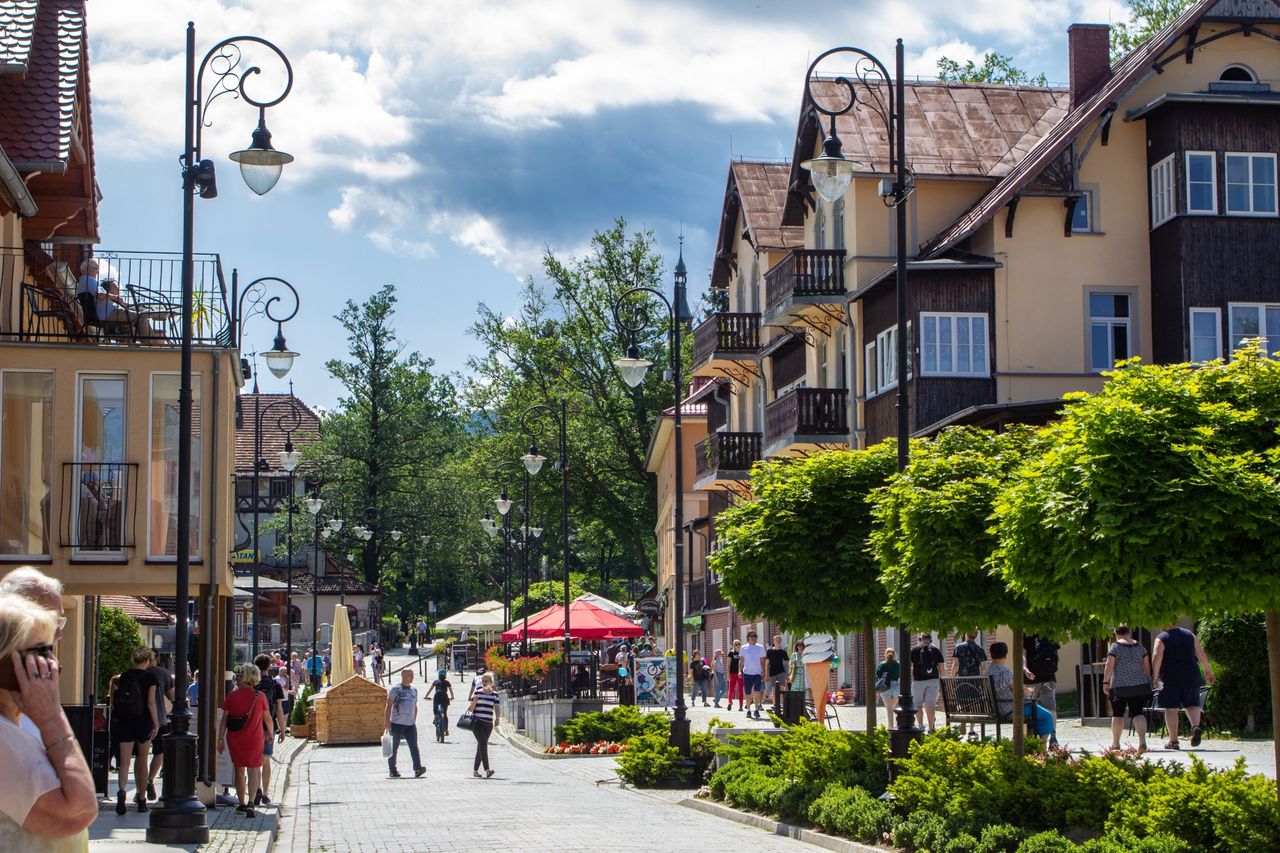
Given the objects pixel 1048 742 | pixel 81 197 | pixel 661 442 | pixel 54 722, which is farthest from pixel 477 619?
pixel 54 722

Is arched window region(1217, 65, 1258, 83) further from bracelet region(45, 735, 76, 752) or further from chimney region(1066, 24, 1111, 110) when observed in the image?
bracelet region(45, 735, 76, 752)

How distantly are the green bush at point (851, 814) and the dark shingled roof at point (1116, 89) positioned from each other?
19351mm

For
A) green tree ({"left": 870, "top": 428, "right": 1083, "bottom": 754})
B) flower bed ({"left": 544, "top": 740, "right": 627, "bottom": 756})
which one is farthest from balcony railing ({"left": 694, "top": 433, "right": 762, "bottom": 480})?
green tree ({"left": 870, "top": 428, "right": 1083, "bottom": 754})

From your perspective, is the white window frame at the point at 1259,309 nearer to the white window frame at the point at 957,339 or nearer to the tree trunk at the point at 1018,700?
the white window frame at the point at 957,339

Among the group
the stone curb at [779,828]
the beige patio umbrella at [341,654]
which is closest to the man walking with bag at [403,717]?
the stone curb at [779,828]

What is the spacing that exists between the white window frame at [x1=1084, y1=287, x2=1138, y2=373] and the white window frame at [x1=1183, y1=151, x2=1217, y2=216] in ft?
7.36

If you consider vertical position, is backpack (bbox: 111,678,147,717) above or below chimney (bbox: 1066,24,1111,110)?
below

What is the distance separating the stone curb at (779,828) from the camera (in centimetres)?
1557

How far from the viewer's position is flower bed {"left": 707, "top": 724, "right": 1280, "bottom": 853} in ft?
37.2

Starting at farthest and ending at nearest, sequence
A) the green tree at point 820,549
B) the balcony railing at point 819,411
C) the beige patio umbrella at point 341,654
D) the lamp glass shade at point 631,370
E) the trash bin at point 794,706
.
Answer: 1. the beige patio umbrella at point 341,654
2. the balcony railing at point 819,411
3. the lamp glass shade at point 631,370
4. the trash bin at point 794,706
5. the green tree at point 820,549

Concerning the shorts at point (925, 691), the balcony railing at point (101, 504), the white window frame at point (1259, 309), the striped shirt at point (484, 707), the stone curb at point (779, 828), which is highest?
the white window frame at point (1259, 309)

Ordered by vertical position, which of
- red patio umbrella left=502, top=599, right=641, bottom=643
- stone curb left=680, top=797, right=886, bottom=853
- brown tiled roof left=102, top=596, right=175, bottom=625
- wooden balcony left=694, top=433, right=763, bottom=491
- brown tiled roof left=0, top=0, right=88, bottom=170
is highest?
brown tiled roof left=0, top=0, right=88, bottom=170

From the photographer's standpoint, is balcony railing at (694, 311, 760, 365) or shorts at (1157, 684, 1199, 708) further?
balcony railing at (694, 311, 760, 365)

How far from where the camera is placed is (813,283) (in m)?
38.8
